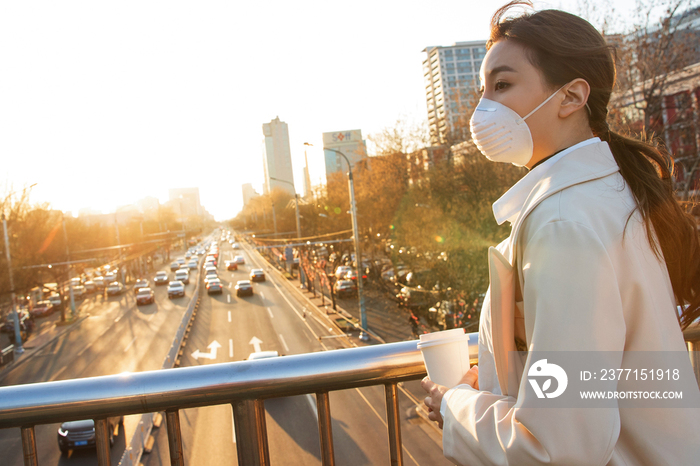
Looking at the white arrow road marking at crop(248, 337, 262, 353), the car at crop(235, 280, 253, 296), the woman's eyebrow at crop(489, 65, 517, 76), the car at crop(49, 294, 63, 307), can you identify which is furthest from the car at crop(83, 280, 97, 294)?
the woman's eyebrow at crop(489, 65, 517, 76)

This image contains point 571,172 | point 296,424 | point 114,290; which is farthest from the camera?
point 114,290

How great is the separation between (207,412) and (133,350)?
9549mm

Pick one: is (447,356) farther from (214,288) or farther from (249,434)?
(214,288)

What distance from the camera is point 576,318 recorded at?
791 mm

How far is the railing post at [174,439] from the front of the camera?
143cm

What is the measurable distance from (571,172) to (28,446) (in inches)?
68.9

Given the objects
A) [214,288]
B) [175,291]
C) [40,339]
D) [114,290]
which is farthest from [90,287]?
[40,339]

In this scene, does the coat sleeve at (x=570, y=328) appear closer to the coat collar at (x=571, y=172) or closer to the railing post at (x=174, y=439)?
the coat collar at (x=571, y=172)

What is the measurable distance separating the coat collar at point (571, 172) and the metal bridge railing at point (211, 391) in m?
0.69

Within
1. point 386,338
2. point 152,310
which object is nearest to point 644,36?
point 386,338

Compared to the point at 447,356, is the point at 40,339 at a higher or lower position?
lower

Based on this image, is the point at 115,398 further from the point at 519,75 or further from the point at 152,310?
the point at 152,310

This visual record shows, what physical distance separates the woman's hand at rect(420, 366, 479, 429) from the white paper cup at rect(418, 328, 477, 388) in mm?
22

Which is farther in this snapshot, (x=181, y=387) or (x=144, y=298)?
(x=144, y=298)
